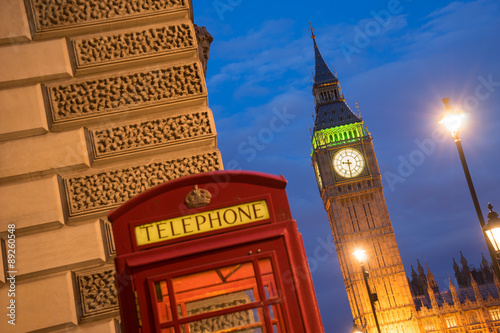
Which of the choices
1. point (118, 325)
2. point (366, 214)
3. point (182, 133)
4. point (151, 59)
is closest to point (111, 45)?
point (151, 59)

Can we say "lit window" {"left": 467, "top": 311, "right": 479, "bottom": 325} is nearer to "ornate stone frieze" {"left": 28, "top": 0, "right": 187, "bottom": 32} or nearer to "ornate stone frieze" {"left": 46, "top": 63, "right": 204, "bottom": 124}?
"ornate stone frieze" {"left": 46, "top": 63, "right": 204, "bottom": 124}

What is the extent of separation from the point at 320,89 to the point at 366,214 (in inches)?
662

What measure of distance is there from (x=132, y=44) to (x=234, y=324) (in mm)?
2550

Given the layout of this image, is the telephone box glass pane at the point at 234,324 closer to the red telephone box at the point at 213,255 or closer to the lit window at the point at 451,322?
the red telephone box at the point at 213,255

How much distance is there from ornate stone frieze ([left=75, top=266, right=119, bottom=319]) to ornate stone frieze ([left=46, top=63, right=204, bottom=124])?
1236 millimetres

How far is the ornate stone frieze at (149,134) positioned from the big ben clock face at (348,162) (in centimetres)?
5787

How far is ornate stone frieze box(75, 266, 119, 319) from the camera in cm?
397

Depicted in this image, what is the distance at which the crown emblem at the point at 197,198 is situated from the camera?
2979 mm

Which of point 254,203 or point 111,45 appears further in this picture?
point 111,45

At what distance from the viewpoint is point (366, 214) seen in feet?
204

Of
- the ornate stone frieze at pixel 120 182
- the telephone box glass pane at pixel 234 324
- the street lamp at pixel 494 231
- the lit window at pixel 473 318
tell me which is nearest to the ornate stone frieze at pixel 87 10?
the ornate stone frieze at pixel 120 182

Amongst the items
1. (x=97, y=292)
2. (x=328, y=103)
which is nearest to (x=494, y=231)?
(x=97, y=292)

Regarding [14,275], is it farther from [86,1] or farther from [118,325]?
[86,1]

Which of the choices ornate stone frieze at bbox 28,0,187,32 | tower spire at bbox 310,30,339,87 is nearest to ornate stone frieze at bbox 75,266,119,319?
ornate stone frieze at bbox 28,0,187,32
